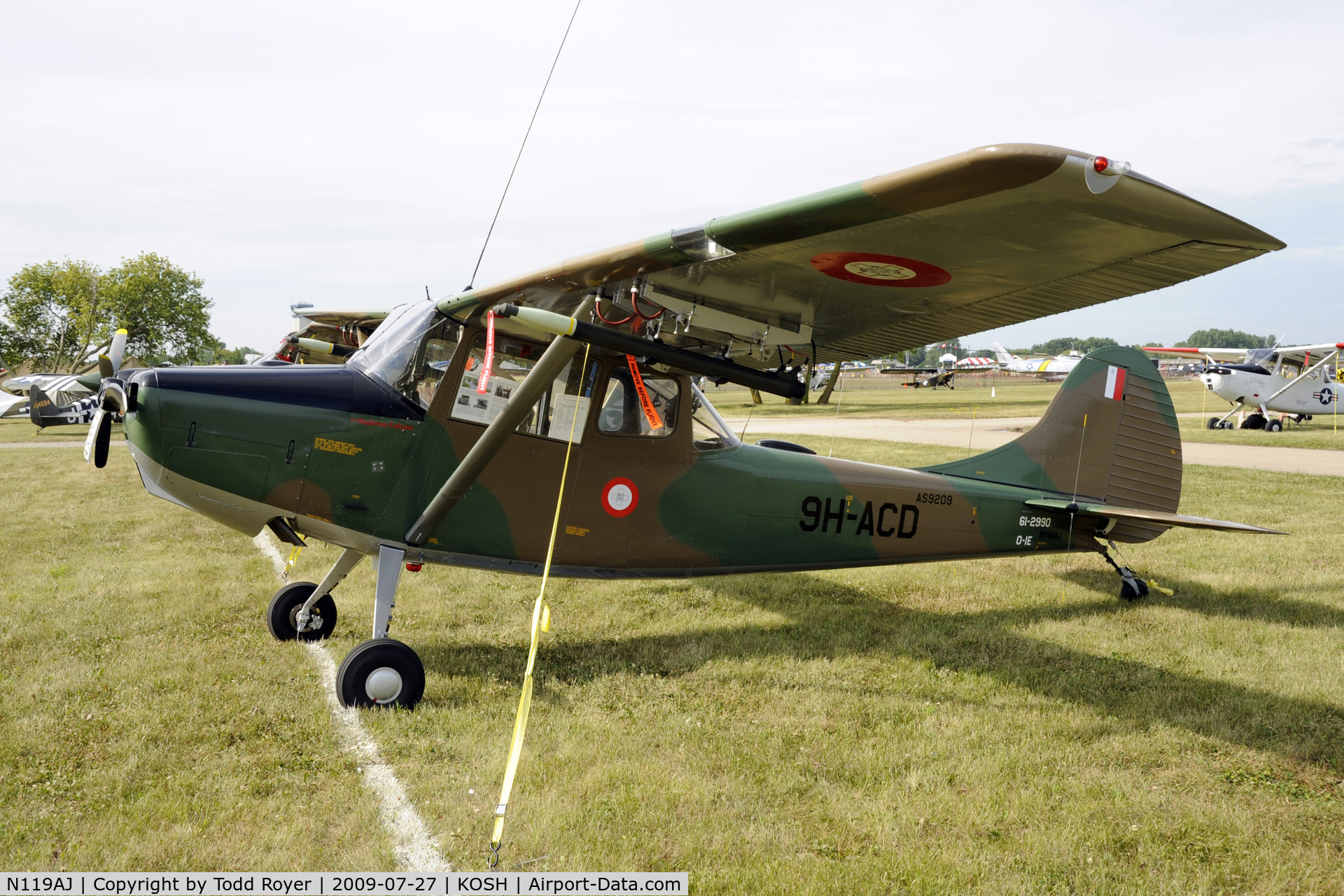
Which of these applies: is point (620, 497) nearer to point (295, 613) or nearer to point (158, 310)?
point (295, 613)

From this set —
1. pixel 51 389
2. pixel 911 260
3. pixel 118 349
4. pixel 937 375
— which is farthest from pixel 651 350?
pixel 937 375

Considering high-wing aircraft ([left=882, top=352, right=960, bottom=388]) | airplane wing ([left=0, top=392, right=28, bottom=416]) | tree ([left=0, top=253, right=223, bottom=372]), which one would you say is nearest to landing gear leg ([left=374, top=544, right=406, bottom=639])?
high-wing aircraft ([left=882, top=352, right=960, bottom=388])

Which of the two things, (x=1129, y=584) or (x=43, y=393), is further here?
(x=43, y=393)

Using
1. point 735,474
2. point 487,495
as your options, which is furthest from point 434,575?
point 735,474

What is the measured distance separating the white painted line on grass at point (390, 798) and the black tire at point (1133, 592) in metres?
6.73

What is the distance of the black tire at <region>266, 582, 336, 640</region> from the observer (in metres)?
6.18

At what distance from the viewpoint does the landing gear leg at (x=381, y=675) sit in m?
4.80

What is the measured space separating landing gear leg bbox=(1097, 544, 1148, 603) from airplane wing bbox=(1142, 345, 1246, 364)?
23339 millimetres

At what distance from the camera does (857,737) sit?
4629 millimetres

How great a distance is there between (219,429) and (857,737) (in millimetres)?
4249

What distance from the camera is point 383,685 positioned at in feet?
15.9

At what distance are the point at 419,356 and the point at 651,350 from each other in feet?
5.55

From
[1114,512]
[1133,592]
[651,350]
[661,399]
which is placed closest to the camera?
[651,350]

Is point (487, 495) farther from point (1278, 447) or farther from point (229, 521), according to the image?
point (1278, 447)
